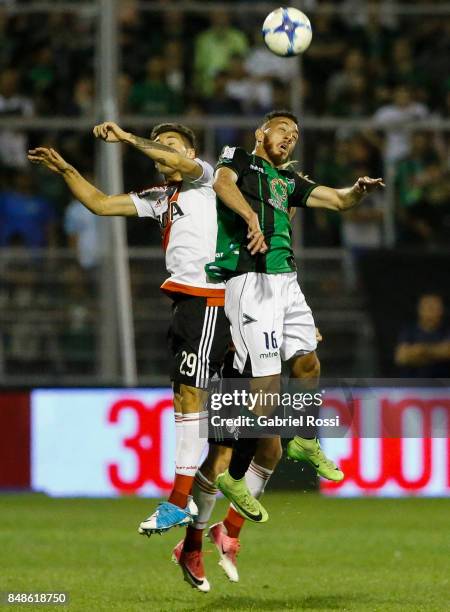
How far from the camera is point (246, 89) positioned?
15711 millimetres

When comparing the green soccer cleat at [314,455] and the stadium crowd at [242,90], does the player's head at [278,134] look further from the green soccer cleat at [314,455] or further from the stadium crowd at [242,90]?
the stadium crowd at [242,90]

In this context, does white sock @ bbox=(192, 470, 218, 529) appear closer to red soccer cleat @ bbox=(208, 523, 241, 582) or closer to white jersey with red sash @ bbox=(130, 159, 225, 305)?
red soccer cleat @ bbox=(208, 523, 241, 582)

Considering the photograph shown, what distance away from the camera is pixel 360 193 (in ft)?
27.6

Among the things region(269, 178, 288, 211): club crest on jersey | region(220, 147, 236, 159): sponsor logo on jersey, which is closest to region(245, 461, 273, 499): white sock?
region(269, 178, 288, 211): club crest on jersey

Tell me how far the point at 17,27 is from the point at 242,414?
28.2ft

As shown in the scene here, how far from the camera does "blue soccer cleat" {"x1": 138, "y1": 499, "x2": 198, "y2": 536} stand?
802 centimetres

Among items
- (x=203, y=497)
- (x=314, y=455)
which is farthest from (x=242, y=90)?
(x=314, y=455)

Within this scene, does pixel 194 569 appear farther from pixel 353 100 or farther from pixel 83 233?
pixel 353 100

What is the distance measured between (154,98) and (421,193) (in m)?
2.92

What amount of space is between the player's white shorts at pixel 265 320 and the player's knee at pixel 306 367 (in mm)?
55

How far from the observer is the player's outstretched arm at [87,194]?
831cm

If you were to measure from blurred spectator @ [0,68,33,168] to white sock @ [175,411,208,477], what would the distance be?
22.8 ft

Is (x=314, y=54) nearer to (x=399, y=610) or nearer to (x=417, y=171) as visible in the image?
(x=417, y=171)

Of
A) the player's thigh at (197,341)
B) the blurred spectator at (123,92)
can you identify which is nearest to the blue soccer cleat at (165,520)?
the player's thigh at (197,341)
